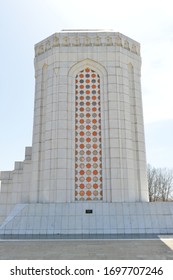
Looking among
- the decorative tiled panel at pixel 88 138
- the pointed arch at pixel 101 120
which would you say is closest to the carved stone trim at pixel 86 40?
the pointed arch at pixel 101 120

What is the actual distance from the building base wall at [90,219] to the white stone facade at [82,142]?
67 millimetres

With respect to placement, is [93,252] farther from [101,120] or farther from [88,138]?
[101,120]

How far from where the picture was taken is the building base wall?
1486 centimetres

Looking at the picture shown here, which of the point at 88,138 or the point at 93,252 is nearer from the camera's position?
the point at 93,252

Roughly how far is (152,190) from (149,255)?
144 feet

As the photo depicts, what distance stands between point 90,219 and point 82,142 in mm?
5805

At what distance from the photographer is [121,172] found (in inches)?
687

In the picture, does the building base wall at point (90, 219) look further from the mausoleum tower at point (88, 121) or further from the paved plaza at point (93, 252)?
the paved plaza at point (93, 252)

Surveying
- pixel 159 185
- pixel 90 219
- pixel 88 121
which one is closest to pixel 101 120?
pixel 88 121

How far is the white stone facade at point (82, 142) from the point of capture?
16.0 meters

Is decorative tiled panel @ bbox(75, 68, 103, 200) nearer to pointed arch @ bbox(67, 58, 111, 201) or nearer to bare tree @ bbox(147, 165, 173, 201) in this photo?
pointed arch @ bbox(67, 58, 111, 201)

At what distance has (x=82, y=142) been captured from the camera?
18281mm

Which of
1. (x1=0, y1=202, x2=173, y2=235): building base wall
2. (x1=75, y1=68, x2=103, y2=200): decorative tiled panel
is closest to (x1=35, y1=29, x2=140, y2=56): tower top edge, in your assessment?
(x1=75, y1=68, x2=103, y2=200): decorative tiled panel
